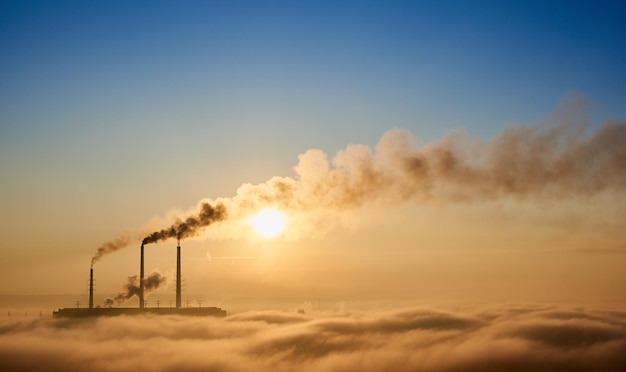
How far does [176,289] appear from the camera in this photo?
198 metres

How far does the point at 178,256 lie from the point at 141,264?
13369 mm

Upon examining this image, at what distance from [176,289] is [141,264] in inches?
496

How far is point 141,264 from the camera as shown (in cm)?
19425

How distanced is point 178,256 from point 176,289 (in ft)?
47.1

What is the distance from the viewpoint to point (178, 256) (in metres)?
188
